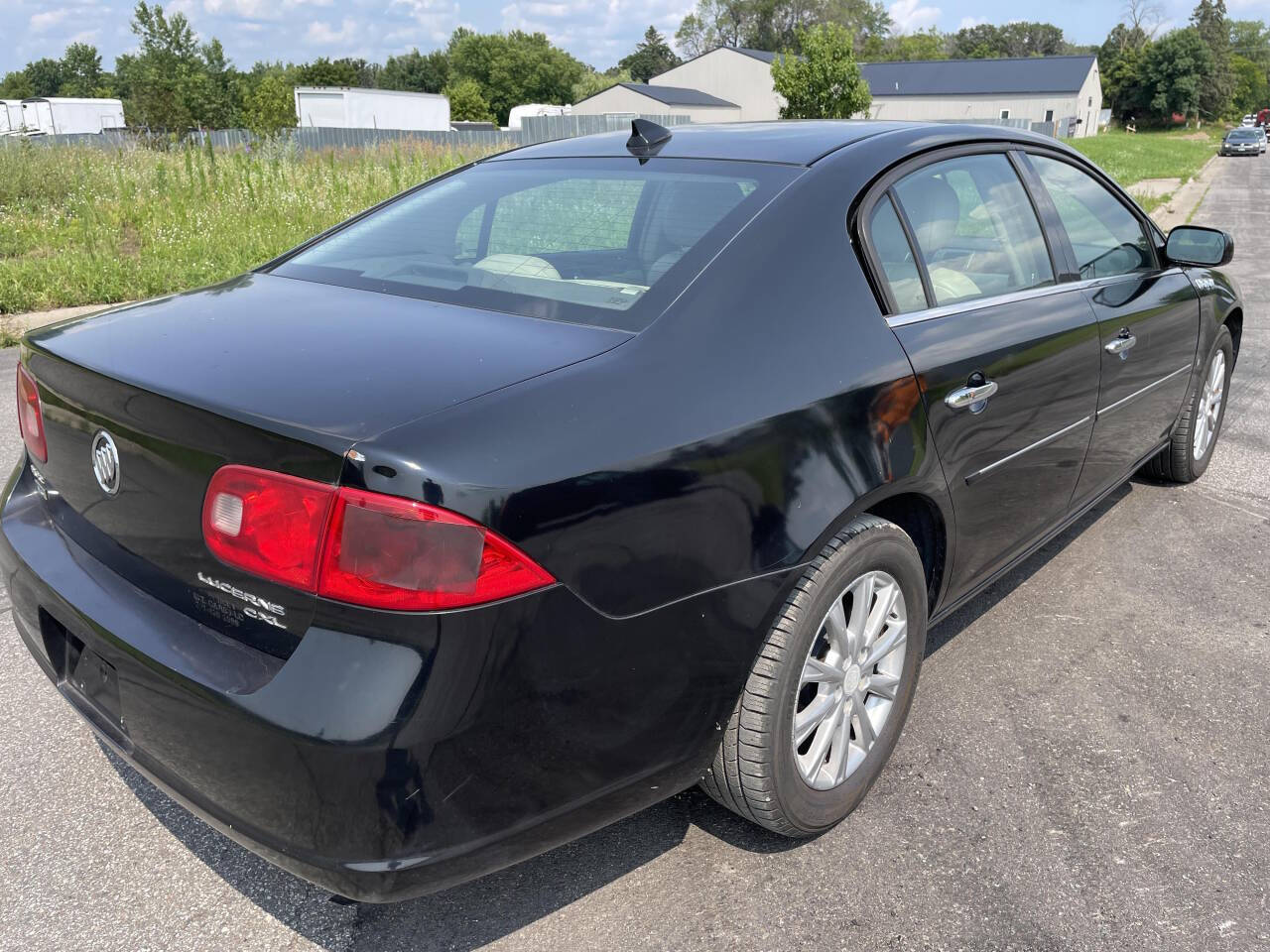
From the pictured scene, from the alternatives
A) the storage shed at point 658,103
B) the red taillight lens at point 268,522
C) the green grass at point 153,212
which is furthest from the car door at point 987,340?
the storage shed at point 658,103

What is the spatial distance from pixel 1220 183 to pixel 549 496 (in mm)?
36331

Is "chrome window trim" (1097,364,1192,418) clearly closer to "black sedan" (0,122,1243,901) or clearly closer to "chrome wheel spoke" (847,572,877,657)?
"black sedan" (0,122,1243,901)

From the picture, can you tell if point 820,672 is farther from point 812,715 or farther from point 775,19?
point 775,19

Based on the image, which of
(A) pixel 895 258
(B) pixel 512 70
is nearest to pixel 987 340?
(A) pixel 895 258

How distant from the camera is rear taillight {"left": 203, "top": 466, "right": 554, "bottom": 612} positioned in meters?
1.68

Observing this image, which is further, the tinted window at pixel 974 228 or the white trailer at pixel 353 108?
the white trailer at pixel 353 108

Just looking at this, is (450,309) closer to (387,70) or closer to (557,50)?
(557,50)

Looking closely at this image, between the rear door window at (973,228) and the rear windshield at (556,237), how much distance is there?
1.63 feet

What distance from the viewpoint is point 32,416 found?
2496 millimetres

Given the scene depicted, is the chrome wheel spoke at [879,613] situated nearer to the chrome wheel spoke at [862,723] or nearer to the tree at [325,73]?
the chrome wheel spoke at [862,723]

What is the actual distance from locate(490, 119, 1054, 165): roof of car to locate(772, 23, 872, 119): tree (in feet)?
142

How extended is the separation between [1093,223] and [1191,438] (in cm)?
155

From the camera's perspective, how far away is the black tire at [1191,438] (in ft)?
15.2

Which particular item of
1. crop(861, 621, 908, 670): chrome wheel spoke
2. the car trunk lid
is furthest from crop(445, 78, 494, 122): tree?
crop(861, 621, 908, 670): chrome wheel spoke
